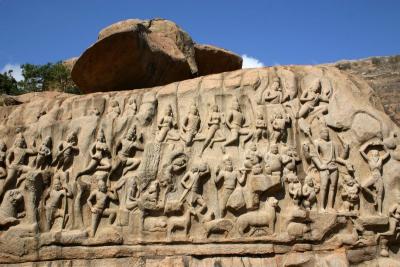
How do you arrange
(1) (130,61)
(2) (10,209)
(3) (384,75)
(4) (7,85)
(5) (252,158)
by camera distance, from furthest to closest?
1. (4) (7,85)
2. (3) (384,75)
3. (1) (130,61)
4. (2) (10,209)
5. (5) (252,158)

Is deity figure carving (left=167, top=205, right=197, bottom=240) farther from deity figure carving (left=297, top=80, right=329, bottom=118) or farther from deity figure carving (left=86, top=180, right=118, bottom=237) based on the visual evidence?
deity figure carving (left=297, top=80, right=329, bottom=118)

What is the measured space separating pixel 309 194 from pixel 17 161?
6.46m

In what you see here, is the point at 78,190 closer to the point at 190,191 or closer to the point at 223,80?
the point at 190,191

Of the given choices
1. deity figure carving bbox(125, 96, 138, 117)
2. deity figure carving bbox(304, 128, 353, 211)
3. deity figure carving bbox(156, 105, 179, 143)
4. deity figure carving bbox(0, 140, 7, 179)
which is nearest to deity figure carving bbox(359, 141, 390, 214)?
deity figure carving bbox(304, 128, 353, 211)

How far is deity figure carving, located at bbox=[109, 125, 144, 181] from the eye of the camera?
29.7ft

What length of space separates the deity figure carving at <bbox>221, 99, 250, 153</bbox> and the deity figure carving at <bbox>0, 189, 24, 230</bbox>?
4.70 meters

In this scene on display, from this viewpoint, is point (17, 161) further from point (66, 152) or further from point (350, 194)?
point (350, 194)

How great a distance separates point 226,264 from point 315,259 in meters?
1.62

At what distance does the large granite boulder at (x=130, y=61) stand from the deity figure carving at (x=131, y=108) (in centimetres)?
168

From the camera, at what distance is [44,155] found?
31.3 feet

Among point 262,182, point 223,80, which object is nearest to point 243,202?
point 262,182

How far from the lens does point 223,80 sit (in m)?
9.29

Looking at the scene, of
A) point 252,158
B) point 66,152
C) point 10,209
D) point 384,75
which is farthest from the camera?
point 384,75

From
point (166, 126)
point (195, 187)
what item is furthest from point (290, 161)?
point (166, 126)
